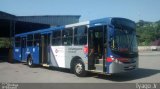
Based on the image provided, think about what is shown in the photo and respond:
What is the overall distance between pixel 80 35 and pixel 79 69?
179 cm

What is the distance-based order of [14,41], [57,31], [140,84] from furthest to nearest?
[14,41] < [57,31] < [140,84]

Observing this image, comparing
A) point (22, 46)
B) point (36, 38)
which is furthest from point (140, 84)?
point (22, 46)

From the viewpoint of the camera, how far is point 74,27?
14391 mm

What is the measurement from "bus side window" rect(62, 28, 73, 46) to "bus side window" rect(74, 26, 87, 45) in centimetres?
53

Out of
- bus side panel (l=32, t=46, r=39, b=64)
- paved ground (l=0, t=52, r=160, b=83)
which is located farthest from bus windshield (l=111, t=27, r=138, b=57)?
bus side panel (l=32, t=46, r=39, b=64)

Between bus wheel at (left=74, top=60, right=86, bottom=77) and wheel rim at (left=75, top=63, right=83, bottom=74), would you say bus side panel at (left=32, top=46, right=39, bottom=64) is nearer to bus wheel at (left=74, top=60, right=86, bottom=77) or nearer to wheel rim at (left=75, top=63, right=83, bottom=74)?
bus wheel at (left=74, top=60, right=86, bottom=77)

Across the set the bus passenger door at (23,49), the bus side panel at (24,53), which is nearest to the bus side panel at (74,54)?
the bus side panel at (24,53)

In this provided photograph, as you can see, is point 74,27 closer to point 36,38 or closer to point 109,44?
point 109,44

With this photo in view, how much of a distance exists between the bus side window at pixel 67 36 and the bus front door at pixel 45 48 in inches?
95.9

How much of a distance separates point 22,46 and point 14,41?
255cm

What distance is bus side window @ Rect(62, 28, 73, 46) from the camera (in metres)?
14.7

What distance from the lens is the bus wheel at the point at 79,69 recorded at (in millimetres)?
13544

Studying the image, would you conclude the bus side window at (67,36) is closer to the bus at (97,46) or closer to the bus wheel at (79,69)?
the bus at (97,46)

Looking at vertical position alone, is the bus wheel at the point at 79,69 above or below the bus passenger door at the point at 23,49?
below
